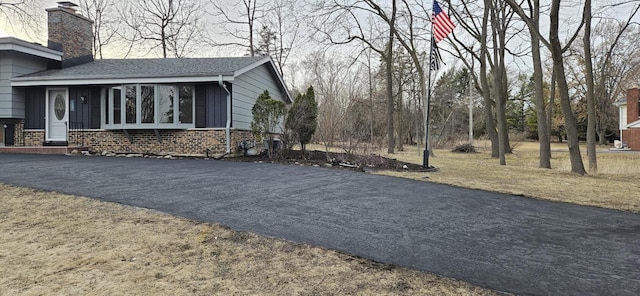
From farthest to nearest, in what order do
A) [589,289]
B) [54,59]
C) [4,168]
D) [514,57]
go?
[514,57]
[54,59]
[4,168]
[589,289]

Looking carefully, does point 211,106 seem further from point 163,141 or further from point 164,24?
point 164,24

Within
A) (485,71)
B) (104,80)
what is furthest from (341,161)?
(485,71)

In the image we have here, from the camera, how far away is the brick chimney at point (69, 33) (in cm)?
1361

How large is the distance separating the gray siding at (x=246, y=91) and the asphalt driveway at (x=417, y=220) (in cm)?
517

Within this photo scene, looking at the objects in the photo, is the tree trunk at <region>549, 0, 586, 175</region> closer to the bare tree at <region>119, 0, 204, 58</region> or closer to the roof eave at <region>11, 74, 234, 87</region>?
the roof eave at <region>11, 74, 234, 87</region>

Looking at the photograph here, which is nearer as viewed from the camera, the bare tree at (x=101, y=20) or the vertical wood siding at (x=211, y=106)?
the vertical wood siding at (x=211, y=106)

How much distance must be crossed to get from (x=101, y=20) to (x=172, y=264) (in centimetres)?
2647

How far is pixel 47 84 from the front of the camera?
12289 mm

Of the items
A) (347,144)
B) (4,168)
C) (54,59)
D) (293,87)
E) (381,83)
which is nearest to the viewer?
(4,168)

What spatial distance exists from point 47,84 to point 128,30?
13729 millimetres

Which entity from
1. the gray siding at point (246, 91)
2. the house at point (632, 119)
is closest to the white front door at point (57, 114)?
the gray siding at point (246, 91)

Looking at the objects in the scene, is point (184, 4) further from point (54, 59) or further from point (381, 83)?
point (381, 83)

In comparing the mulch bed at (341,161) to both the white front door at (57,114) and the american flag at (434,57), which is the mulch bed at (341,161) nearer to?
the american flag at (434,57)

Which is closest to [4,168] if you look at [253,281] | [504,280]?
[253,281]
